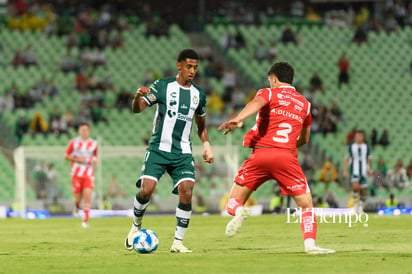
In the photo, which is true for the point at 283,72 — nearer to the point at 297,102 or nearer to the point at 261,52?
the point at 297,102

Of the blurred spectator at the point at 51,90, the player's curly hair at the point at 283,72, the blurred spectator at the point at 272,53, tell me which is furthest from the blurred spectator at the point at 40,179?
the player's curly hair at the point at 283,72

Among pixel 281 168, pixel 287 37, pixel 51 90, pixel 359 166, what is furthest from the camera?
pixel 287 37

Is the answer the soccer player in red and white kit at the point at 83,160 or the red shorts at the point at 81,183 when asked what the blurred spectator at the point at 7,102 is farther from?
the red shorts at the point at 81,183

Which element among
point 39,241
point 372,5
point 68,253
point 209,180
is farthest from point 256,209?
point 372,5

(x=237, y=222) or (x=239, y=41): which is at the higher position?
(x=239, y=41)

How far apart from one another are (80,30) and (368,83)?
12139 millimetres

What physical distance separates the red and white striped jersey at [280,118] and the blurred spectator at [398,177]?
62.5 ft

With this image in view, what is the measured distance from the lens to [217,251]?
12.1 m

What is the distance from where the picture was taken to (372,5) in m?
42.2

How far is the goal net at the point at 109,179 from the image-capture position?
90.8 ft

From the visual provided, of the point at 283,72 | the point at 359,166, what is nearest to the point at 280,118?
the point at 283,72

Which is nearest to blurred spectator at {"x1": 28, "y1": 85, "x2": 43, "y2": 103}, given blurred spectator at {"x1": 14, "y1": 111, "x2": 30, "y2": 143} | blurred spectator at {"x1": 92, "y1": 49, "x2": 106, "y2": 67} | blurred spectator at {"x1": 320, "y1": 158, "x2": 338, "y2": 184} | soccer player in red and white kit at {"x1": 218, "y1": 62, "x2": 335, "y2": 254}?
blurred spectator at {"x1": 14, "y1": 111, "x2": 30, "y2": 143}

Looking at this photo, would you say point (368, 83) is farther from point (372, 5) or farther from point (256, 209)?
point (256, 209)

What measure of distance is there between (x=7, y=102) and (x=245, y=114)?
23.1m
